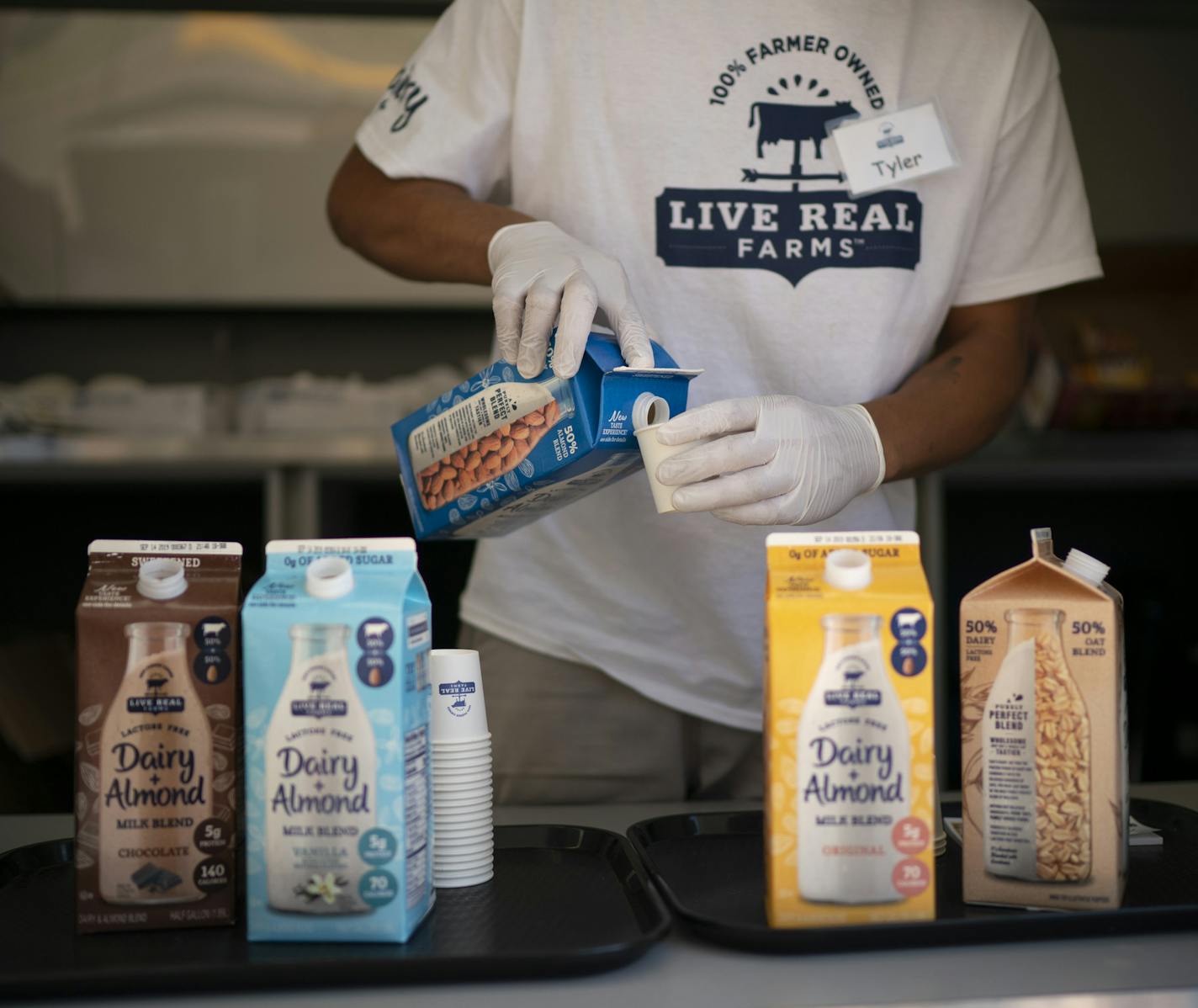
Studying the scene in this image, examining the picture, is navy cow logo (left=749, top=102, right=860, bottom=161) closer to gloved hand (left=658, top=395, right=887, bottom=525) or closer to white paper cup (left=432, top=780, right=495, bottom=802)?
gloved hand (left=658, top=395, right=887, bottom=525)

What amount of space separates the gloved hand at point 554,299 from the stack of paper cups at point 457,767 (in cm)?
23

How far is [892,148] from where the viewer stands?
1253 millimetres

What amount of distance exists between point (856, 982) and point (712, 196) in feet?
2.74

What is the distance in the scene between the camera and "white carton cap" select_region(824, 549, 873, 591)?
697 mm

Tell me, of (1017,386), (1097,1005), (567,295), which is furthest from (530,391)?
(1017,386)

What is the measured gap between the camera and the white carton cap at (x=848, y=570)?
697 mm

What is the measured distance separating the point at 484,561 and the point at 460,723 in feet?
1.92

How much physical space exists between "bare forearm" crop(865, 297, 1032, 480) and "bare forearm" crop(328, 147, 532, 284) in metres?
0.41

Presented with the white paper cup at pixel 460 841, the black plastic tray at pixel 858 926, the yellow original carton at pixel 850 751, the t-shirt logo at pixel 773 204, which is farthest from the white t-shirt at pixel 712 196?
the yellow original carton at pixel 850 751

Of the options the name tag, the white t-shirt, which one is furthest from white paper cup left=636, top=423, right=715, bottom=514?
the name tag

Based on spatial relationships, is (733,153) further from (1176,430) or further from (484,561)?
(1176,430)

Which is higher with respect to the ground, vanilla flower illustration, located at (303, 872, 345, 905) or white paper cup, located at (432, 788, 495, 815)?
white paper cup, located at (432, 788, 495, 815)

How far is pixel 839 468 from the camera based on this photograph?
104 centimetres

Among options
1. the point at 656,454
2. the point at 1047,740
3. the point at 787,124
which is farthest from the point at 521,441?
the point at 787,124
